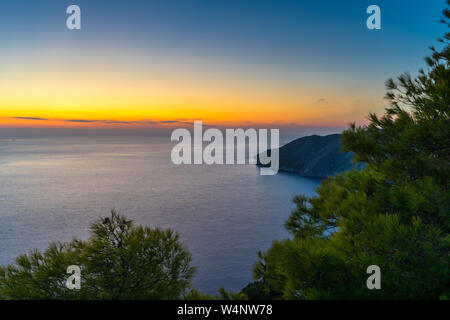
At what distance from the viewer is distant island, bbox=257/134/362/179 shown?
11275 cm

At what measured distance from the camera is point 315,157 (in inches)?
4801

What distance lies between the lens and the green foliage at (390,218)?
17.5 feet

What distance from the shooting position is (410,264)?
221 inches

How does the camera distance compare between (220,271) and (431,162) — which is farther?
(220,271)

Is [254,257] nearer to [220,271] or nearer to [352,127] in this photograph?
[220,271]

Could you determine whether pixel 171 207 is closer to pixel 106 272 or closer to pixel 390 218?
pixel 106 272

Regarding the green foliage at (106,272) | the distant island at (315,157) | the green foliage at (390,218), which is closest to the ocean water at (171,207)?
the distant island at (315,157)

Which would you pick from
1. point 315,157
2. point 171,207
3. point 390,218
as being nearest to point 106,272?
point 390,218

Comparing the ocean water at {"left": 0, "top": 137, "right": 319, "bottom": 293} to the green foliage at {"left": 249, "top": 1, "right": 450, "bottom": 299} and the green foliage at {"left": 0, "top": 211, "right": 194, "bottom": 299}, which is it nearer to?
the green foliage at {"left": 0, "top": 211, "right": 194, "bottom": 299}

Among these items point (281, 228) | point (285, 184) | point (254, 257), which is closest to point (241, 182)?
point (285, 184)

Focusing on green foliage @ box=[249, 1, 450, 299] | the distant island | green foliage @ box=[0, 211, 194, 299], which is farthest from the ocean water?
green foliage @ box=[249, 1, 450, 299]

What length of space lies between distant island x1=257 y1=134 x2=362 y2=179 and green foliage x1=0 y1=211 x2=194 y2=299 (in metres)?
100
